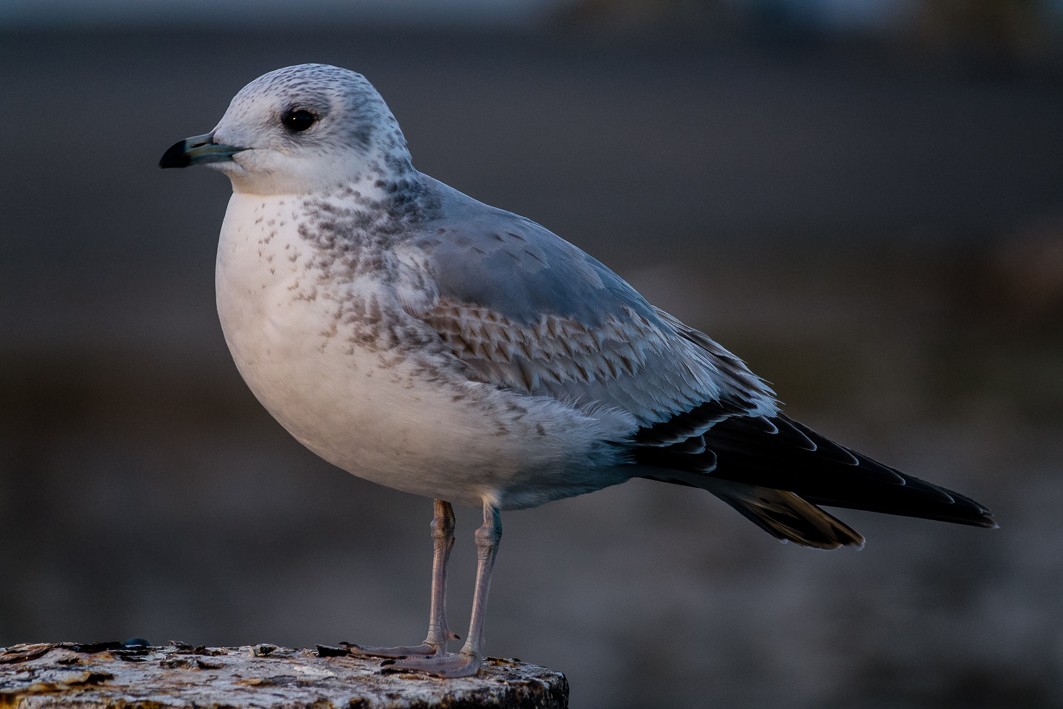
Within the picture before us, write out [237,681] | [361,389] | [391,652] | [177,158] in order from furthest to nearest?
[391,652], [177,158], [361,389], [237,681]

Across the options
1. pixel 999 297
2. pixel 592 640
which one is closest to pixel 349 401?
pixel 592 640

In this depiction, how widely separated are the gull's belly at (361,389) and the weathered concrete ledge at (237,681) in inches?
20.4

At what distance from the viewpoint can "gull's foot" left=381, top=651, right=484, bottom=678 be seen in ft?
13.3

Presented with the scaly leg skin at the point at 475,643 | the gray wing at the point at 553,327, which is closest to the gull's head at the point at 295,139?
the gray wing at the point at 553,327

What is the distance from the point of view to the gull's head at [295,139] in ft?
13.5

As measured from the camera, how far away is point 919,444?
9.76 metres

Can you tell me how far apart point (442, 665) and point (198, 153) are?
1510 mm

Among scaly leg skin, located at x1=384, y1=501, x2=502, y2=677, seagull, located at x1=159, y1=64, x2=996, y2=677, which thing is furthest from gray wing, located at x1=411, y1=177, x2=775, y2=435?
scaly leg skin, located at x1=384, y1=501, x2=502, y2=677

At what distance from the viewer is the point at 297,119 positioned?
4133mm

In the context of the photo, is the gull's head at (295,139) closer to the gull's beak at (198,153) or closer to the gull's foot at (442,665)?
the gull's beak at (198,153)

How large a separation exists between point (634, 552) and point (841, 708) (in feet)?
4.97

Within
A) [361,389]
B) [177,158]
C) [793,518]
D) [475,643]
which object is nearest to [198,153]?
[177,158]

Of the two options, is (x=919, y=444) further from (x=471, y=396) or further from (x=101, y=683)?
(x=101, y=683)

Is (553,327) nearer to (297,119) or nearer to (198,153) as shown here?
(297,119)
